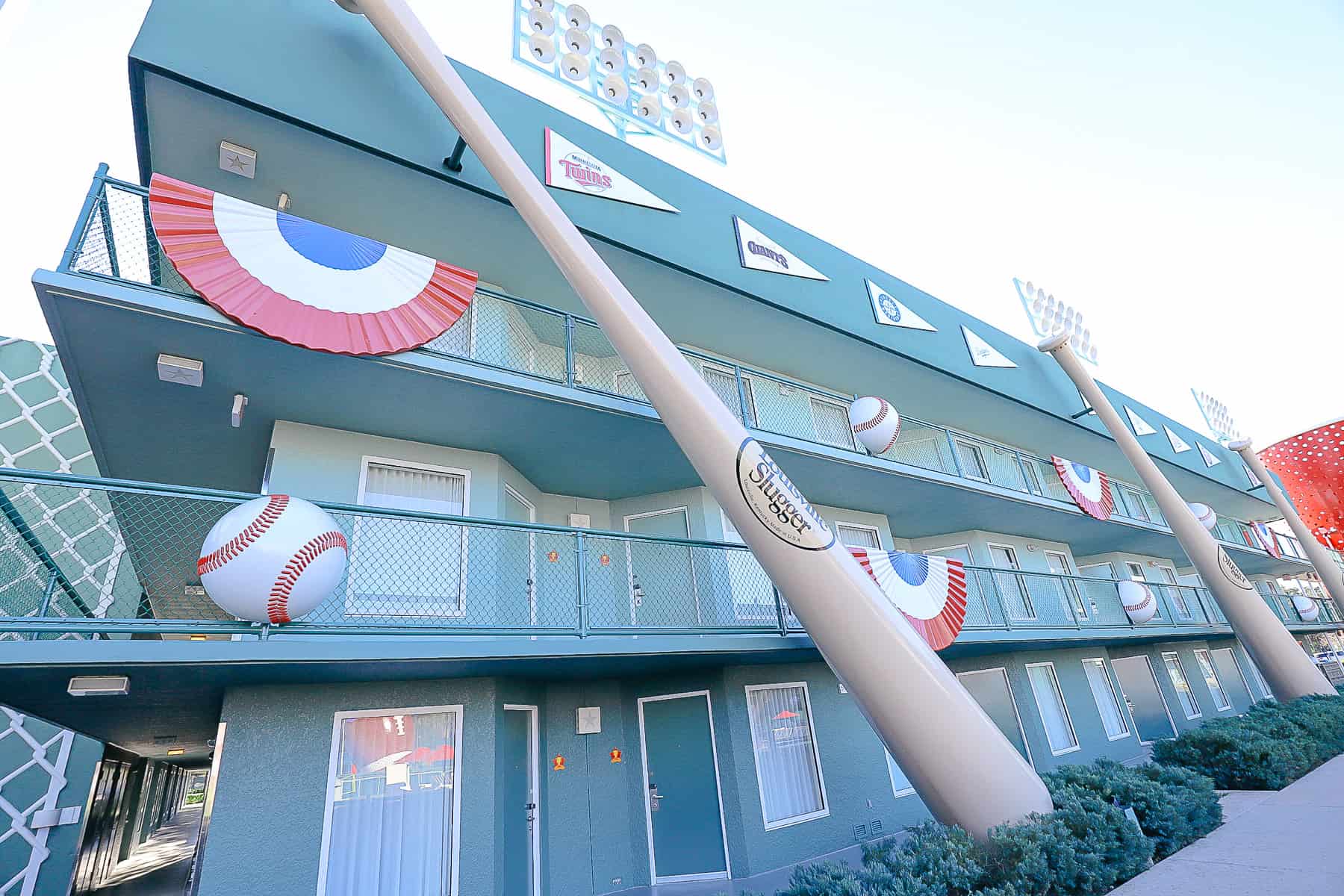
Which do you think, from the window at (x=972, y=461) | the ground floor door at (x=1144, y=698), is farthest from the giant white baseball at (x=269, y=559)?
the ground floor door at (x=1144, y=698)

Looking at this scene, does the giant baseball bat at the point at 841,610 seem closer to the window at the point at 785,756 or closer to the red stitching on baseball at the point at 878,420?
the window at the point at 785,756

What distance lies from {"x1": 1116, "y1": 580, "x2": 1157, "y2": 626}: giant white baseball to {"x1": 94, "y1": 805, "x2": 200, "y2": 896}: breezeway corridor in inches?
799

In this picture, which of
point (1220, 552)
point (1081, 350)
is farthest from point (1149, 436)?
point (1220, 552)

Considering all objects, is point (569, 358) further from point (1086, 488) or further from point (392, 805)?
point (1086, 488)

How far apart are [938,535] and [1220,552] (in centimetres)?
563

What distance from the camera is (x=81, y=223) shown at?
17.9 ft

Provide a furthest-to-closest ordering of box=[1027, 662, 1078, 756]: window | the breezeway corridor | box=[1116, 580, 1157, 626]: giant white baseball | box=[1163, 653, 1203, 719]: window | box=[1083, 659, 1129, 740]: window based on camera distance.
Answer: box=[1163, 653, 1203, 719]: window → box=[1083, 659, 1129, 740]: window → box=[1116, 580, 1157, 626]: giant white baseball → box=[1027, 662, 1078, 756]: window → the breezeway corridor

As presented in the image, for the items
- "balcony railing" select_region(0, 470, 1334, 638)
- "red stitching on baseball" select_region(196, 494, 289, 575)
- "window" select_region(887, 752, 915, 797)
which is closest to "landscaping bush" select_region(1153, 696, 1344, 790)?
"balcony railing" select_region(0, 470, 1334, 638)

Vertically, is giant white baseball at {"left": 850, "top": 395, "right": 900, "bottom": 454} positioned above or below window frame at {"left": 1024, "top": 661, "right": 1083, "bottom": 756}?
above

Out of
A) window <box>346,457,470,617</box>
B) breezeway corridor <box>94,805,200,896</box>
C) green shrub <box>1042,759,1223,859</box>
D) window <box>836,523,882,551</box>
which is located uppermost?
window <box>836,523,882,551</box>

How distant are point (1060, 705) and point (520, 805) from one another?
13265 millimetres

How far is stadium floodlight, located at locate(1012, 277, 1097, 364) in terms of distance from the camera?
1988cm

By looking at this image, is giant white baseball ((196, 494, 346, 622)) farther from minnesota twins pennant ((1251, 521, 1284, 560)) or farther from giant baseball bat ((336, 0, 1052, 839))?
minnesota twins pennant ((1251, 521, 1284, 560))

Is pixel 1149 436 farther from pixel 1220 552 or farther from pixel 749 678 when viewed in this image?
pixel 749 678
